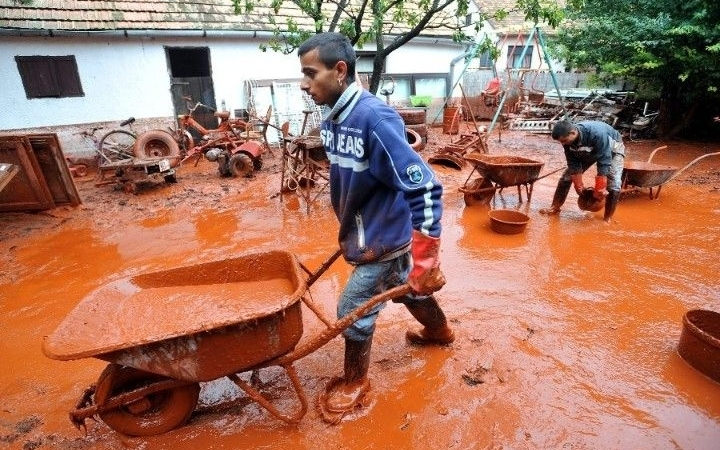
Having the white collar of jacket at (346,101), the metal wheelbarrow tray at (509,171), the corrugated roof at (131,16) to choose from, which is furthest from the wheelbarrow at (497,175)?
the corrugated roof at (131,16)

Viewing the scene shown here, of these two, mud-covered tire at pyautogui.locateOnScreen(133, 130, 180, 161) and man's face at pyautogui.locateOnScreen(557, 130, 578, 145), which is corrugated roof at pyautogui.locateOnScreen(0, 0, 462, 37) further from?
man's face at pyautogui.locateOnScreen(557, 130, 578, 145)

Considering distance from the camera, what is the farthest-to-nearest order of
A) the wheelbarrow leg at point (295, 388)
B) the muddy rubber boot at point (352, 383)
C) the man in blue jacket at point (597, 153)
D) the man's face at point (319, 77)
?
1. the man in blue jacket at point (597, 153)
2. the muddy rubber boot at point (352, 383)
3. the wheelbarrow leg at point (295, 388)
4. the man's face at point (319, 77)

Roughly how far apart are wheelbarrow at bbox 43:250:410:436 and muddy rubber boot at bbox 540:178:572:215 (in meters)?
4.52

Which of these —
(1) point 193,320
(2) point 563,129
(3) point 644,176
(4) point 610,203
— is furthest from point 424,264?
(3) point 644,176

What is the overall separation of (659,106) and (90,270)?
14032 millimetres

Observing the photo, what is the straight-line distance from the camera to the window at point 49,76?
8.59m

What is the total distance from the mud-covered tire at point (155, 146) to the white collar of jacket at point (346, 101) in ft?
24.6

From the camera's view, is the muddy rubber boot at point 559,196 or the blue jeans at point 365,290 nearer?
the blue jeans at point 365,290

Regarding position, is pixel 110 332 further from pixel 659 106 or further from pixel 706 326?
pixel 659 106

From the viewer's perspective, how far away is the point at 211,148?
9.18 m

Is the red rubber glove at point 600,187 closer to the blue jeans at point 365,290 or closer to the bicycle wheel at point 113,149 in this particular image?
the blue jeans at point 365,290

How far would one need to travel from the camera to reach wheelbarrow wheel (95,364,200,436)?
2270 mm

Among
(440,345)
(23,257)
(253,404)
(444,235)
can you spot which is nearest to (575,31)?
(444,235)

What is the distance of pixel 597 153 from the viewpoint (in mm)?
5219
